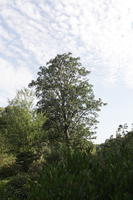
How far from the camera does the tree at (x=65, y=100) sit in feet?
137

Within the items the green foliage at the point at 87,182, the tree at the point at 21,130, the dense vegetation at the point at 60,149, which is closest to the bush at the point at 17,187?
the dense vegetation at the point at 60,149

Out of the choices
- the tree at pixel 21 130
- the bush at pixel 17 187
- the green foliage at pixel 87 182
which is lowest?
the green foliage at pixel 87 182

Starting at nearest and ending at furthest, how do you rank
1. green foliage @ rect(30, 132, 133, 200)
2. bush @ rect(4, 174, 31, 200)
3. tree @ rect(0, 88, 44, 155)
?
green foliage @ rect(30, 132, 133, 200)
bush @ rect(4, 174, 31, 200)
tree @ rect(0, 88, 44, 155)

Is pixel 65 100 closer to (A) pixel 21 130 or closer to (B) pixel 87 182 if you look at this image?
(A) pixel 21 130

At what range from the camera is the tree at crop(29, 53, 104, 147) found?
137ft

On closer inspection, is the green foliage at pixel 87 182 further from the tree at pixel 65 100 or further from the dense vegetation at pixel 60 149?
the tree at pixel 65 100

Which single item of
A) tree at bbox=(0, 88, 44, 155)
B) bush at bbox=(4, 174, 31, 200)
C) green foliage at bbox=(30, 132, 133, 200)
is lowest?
green foliage at bbox=(30, 132, 133, 200)

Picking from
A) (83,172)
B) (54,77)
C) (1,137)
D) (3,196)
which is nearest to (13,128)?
(1,137)

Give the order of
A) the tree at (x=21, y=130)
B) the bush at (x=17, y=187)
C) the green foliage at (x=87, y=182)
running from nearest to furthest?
the green foliage at (x=87, y=182)
the bush at (x=17, y=187)
the tree at (x=21, y=130)

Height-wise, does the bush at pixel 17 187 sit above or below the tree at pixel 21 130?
below

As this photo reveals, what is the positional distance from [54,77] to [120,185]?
39.4 metres

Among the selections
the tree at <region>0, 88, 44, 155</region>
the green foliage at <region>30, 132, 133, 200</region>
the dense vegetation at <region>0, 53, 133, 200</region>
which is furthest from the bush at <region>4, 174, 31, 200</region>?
the tree at <region>0, 88, 44, 155</region>

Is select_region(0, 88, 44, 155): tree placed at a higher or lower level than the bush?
higher

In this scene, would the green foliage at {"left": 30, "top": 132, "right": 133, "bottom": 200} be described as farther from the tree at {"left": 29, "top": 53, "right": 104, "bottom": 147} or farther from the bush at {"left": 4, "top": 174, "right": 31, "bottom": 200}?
the tree at {"left": 29, "top": 53, "right": 104, "bottom": 147}
